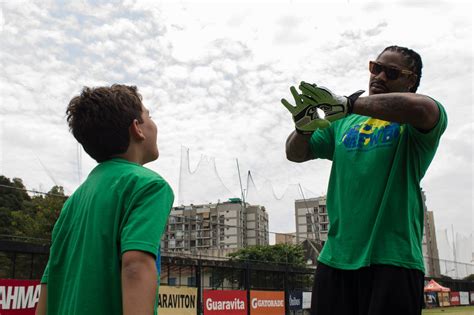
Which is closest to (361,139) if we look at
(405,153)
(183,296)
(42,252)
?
(405,153)

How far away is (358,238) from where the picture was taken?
7.68ft

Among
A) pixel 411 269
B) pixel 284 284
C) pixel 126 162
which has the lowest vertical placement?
pixel 284 284

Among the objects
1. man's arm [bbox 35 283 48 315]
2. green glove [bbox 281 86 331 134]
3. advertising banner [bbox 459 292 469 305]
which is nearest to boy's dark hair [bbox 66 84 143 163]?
man's arm [bbox 35 283 48 315]

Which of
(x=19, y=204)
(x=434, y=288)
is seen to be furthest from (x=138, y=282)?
(x=434, y=288)

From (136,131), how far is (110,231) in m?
0.39

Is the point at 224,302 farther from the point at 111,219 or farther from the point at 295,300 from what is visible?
the point at 111,219

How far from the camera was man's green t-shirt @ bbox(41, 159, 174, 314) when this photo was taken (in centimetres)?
160

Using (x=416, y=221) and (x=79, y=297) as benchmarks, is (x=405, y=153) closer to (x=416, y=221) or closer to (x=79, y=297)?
(x=416, y=221)

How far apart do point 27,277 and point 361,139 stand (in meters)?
9.39

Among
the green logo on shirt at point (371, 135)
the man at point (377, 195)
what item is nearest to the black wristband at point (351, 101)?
the man at point (377, 195)

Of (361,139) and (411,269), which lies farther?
(361,139)

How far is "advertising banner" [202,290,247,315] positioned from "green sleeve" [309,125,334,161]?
37.2ft

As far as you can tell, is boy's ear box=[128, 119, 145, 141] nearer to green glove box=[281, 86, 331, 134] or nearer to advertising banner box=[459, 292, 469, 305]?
green glove box=[281, 86, 331, 134]

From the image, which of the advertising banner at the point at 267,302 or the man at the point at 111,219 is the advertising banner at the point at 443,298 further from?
the man at the point at 111,219
